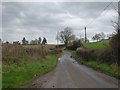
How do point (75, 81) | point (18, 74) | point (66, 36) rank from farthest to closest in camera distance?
point (66, 36) → point (18, 74) → point (75, 81)

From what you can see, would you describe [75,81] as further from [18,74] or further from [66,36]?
[66,36]

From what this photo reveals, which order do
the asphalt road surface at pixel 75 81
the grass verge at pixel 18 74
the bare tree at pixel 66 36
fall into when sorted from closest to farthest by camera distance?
the asphalt road surface at pixel 75 81 → the grass verge at pixel 18 74 → the bare tree at pixel 66 36

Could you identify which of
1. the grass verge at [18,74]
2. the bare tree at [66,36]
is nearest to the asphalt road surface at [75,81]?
the grass verge at [18,74]

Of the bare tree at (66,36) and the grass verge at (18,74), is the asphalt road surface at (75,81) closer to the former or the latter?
the grass verge at (18,74)

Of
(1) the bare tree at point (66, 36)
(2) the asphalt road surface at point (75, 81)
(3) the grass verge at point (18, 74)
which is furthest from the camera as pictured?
(1) the bare tree at point (66, 36)

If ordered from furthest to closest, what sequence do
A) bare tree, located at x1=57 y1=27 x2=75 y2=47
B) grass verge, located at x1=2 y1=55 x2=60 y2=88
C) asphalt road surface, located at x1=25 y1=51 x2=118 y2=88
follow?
bare tree, located at x1=57 y1=27 x2=75 y2=47 < grass verge, located at x1=2 y1=55 x2=60 y2=88 < asphalt road surface, located at x1=25 y1=51 x2=118 y2=88

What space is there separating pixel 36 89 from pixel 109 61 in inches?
764

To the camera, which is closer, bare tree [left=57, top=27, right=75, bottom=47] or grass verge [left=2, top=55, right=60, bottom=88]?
grass verge [left=2, top=55, right=60, bottom=88]

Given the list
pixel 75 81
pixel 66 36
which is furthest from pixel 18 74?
pixel 66 36

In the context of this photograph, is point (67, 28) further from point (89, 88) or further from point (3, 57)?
point (89, 88)

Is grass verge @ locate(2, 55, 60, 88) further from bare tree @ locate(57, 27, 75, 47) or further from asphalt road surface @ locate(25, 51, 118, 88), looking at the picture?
bare tree @ locate(57, 27, 75, 47)

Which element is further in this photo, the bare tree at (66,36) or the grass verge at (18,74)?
the bare tree at (66,36)

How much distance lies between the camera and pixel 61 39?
153500mm

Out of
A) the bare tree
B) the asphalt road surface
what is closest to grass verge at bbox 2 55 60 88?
the asphalt road surface
